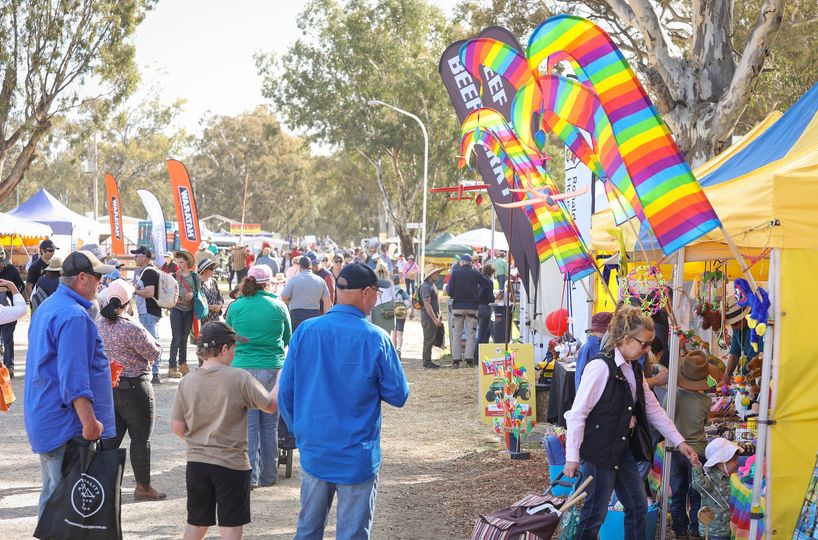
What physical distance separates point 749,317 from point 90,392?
3737 mm

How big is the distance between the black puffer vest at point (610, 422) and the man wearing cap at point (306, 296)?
6.43 m

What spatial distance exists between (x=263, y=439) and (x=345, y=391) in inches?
147

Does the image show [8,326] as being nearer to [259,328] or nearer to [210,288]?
[210,288]

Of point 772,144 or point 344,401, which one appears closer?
point 344,401

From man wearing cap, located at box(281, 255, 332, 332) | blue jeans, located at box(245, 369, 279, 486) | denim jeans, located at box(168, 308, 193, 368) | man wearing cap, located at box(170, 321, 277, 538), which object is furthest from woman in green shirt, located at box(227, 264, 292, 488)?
denim jeans, located at box(168, 308, 193, 368)

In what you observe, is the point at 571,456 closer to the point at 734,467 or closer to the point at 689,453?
the point at 689,453

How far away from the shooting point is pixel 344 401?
4461 mm

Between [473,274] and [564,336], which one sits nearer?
[564,336]

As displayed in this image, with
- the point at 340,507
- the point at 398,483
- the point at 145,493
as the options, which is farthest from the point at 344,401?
the point at 398,483

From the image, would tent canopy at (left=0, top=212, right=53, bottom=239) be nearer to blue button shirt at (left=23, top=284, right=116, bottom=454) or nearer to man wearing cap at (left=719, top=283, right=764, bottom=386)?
man wearing cap at (left=719, top=283, right=764, bottom=386)

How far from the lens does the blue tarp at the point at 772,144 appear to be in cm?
747

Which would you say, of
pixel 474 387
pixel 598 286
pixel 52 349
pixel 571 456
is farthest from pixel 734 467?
pixel 474 387

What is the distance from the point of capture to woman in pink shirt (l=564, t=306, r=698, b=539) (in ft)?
17.5

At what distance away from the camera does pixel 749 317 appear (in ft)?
18.6
